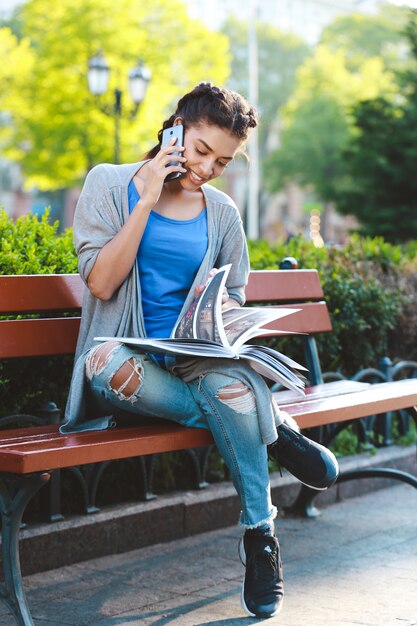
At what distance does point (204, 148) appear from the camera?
11.3ft

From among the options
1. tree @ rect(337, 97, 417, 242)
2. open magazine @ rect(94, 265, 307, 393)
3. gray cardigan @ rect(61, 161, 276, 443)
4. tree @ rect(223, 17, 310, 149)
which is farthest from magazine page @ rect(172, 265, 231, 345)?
tree @ rect(223, 17, 310, 149)

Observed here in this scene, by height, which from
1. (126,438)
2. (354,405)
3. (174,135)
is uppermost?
(174,135)

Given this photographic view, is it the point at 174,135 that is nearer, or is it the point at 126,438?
Answer: the point at 126,438

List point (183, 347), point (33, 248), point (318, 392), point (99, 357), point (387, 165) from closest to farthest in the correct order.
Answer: point (183, 347) < point (99, 357) < point (33, 248) < point (318, 392) < point (387, 165)

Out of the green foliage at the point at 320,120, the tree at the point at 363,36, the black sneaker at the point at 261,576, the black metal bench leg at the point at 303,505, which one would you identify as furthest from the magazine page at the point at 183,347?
the tree at the point at 363,36

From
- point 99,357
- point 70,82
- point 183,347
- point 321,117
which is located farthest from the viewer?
point 321,117

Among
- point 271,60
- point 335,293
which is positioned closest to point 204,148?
point 335,293

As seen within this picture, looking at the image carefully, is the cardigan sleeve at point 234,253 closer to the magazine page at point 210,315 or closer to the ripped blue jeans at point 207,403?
the magazine page at point 210,315

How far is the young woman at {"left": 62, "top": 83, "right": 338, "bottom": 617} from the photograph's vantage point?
10.5ft

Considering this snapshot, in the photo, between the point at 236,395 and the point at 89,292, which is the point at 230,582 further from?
the point at 89,292

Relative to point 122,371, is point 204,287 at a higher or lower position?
higher

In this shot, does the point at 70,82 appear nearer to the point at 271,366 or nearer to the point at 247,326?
the point at 247,326

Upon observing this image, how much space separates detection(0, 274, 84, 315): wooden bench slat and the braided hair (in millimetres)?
622

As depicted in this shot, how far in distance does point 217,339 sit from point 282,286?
5.28ft
